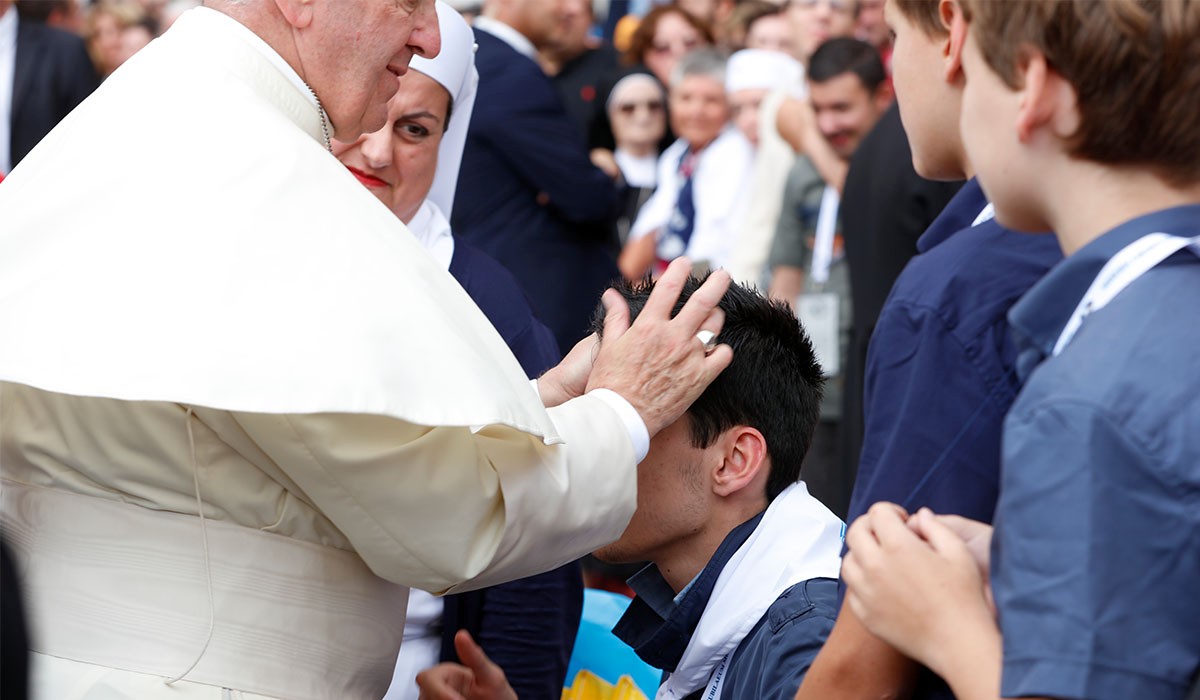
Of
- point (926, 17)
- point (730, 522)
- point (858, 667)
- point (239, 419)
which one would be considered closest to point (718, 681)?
point (730, 522)

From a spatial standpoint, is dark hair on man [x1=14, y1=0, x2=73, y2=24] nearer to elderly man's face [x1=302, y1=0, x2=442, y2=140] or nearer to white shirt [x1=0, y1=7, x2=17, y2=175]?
white shirt [x1=0, y1=7, x2=17, y2=175]

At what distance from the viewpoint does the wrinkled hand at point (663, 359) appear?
216cm

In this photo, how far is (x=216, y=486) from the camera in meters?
1.99

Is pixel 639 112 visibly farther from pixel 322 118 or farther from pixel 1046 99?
pixel 1046 99

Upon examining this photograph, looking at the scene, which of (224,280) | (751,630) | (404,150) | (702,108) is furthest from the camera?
(702,108)

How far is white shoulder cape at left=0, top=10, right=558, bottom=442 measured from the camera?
184 centimetres

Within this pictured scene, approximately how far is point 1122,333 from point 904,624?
1.20 feet

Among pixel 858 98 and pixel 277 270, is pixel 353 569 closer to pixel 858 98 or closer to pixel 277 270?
pixel 277 270

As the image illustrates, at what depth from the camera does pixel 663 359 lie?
2170 mm

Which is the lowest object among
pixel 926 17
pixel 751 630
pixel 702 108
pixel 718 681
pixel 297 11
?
pixel 702 108

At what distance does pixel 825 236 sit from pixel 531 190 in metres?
1.35

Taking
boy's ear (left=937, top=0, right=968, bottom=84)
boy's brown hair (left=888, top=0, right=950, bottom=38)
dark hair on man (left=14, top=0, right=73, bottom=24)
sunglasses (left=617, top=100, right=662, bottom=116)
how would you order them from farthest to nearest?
1. sunglasses (left=617, top=100, right=662, bottom=116)
2. dark hair on man (left=14, top=0, right=73, bottom=24)
3. boy's brown hair (left=888, top=0, right=950, bottom=38)
4. boy's ear (left=937, top=0, right=968, bottom=84)

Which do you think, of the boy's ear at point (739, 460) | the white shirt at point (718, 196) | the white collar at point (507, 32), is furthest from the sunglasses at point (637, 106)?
the boy's ear at point (739, 460)

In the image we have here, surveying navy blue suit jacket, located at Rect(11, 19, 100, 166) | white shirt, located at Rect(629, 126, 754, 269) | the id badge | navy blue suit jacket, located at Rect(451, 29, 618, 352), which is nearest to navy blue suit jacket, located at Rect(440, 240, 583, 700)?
navy blue suit jacket, located at Rect(451, 29, 618, 352)
